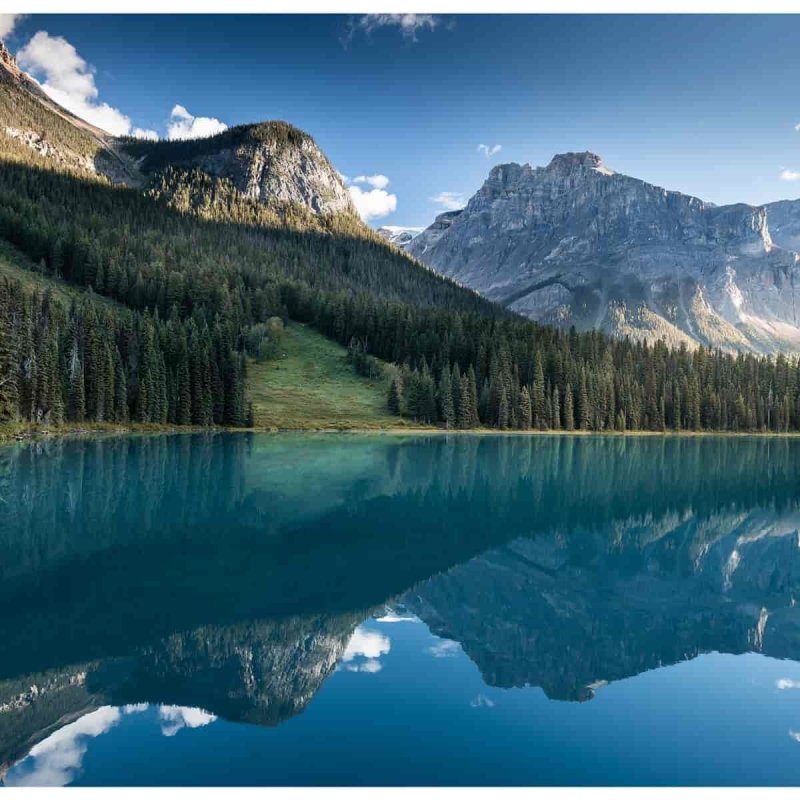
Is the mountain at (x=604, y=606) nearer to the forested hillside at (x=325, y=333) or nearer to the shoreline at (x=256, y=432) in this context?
the shoreline at (x=256, y=432)

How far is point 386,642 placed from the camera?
67.1 ft

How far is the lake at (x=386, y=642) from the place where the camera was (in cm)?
1369

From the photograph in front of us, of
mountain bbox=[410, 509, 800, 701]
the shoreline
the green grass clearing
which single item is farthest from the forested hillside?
mountain bbox=[410, 509, 800, 701]

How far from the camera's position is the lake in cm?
1369

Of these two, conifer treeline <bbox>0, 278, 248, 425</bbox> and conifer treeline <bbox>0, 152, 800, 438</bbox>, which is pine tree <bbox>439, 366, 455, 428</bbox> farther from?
conifer treeline <bbox>0, 278, 248, 425</bbox>

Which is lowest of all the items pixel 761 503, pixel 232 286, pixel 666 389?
pixel 761 503

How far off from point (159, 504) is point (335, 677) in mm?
27520

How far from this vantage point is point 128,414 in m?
104

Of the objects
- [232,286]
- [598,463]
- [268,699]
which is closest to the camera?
[268,699]

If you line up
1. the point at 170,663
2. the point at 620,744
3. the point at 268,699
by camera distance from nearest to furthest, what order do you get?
the point at 620,744
the point at 268,699
the point at 170,663

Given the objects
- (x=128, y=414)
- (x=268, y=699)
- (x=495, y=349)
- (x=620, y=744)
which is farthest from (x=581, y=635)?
(x=495, y=349)

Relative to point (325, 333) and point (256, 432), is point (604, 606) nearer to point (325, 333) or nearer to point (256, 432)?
point (256, 432)

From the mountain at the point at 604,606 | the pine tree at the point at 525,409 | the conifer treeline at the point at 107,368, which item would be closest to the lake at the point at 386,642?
the mountain at the point at 604,606

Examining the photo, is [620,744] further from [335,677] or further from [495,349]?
[495,349]
